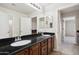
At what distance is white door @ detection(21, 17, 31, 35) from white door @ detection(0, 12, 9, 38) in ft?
1.30

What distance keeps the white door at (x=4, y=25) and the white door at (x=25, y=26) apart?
40cm

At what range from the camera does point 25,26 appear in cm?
174

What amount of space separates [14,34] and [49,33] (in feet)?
5.61

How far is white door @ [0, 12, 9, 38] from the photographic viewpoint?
1.26 m

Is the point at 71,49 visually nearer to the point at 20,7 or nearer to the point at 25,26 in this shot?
the point at 25,26

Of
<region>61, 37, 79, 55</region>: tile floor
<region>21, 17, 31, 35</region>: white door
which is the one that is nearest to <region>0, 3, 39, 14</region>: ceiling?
<region>21, 17, 31, 35</region>: white door

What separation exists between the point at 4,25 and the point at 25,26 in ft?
1.75

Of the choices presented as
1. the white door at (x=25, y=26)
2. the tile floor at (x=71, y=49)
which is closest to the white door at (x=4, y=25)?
the white door at (x=25, y=26)

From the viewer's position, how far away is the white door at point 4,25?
1.26 m

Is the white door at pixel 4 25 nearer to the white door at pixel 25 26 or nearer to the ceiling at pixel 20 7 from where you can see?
the ceiling at pixel 20 7

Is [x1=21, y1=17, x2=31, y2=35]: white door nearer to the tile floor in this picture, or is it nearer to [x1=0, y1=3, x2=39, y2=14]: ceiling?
[x1=0, y1=3, x2=39, y2=14]: ceiling

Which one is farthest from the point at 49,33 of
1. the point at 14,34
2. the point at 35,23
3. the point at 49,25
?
the point at 14,34

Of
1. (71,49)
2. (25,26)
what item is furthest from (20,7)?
(71,49)

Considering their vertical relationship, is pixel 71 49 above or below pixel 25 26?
below
